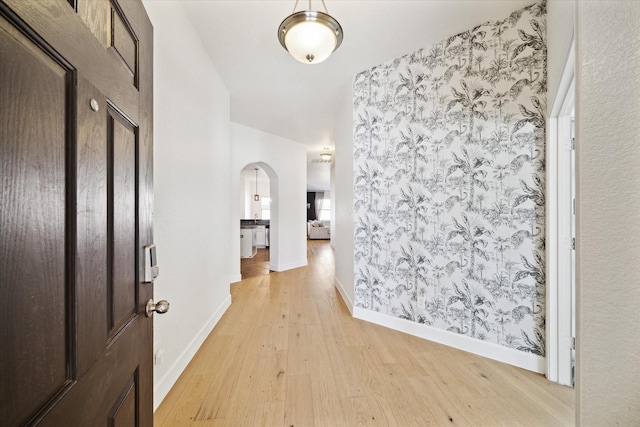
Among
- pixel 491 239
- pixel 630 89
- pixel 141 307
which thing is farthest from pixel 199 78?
pixel 491 239

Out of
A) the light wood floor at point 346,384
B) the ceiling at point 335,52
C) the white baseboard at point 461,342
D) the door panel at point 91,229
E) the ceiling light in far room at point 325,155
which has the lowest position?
the light wood floor at point 346,384

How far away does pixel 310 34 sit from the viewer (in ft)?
5.22

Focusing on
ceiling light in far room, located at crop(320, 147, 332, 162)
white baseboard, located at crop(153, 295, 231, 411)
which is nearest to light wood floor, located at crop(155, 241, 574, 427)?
white baseboard, located at crop(153, 295, 231, 411)

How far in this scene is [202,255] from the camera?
7.46 ft

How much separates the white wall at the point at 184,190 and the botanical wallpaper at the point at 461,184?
5.09 feet

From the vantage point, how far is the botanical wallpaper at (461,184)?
Result: 1902mm

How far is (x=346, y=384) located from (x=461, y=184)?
1781mm

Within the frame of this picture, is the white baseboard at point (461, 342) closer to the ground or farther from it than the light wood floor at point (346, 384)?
farther from it

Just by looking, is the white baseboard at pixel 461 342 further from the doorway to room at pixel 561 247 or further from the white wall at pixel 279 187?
the white wall at pixel 279 187

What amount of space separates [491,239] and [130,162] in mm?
2340

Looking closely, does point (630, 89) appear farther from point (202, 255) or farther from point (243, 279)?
point (243, 279)

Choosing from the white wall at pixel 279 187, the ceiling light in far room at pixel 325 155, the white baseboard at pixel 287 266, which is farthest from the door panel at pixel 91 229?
the ceiling light in far room at pixel 325 155

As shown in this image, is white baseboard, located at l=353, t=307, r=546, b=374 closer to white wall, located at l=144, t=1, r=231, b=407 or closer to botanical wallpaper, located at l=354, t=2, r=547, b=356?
botanical wallpaper, located at l=354, t=2, r=547, b=356

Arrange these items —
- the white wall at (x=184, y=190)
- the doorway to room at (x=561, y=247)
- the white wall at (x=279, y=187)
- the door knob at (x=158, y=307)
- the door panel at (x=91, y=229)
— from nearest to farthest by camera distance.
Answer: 1. the door panel at (x=91, y=229)
2. the door knob at (x=158, y=307)
3. the white wall at (x=184, y=190)
4. the doorway to room at (x=561, y=247)
5. the white wall at (x=279, y=187)
